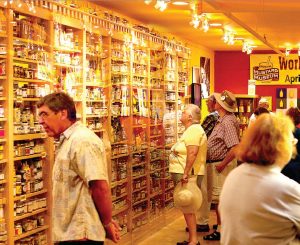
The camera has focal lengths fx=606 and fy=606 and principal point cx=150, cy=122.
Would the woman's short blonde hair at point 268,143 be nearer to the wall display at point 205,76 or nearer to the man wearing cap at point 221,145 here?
the man wearing cap at point 221,145

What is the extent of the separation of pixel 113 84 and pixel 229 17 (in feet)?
5.40

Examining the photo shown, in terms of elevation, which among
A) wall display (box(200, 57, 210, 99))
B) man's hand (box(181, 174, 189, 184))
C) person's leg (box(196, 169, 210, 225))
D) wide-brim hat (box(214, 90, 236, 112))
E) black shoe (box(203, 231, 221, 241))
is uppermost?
wall display (box(200, 57, 210, 99))

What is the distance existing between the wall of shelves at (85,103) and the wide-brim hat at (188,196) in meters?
0.83

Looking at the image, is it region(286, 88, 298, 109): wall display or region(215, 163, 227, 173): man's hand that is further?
region(286, 88, 298, 109): wall display

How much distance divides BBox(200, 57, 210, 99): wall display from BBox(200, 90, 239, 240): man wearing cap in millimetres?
6251

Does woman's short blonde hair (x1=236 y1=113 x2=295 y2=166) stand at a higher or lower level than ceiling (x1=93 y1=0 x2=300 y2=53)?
lower

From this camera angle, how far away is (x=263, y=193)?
2.79 meters


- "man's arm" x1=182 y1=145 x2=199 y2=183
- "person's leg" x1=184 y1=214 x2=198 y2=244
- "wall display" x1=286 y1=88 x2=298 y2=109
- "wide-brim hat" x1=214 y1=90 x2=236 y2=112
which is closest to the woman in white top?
"man's arm" x1=182 y1=145 x2=199 y2=183

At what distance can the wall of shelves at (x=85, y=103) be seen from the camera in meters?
5.33

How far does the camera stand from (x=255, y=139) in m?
2.86

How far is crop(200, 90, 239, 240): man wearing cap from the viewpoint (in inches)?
291

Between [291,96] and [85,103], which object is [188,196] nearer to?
[85,103]

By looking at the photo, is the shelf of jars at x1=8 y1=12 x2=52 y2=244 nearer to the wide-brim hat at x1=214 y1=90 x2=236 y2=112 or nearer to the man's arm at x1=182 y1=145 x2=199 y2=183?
the man's arm at x1=182 y1=145 x2=199 y2=183

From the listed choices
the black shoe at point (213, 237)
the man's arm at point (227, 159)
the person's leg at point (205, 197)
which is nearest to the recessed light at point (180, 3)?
the man's arm at point (227, 159)
